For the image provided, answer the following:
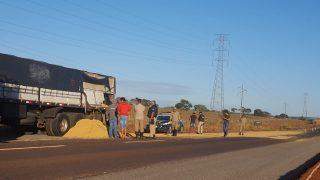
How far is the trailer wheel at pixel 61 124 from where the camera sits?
24594mm

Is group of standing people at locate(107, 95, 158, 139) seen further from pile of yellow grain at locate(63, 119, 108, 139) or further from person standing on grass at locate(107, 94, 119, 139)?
pile of yellow grain at locate(63, 119, 108, 139)

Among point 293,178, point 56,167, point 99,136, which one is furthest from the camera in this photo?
point 99,136

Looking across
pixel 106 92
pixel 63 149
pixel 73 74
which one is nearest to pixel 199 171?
pixel 63 149

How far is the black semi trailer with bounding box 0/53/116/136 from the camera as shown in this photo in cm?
2211

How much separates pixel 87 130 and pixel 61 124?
1232 mm

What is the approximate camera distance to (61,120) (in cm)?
2498

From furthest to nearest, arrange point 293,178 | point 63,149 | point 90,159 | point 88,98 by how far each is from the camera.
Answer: point 88,98, point 63,149, point 90,159, point 293,178

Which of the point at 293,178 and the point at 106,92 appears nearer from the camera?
the point at 293,178

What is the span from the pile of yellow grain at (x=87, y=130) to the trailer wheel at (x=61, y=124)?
11.7 inches

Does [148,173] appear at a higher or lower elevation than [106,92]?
lower

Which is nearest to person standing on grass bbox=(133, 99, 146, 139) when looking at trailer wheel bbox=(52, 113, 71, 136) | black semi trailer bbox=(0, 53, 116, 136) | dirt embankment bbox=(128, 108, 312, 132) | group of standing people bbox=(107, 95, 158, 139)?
group of standing people bbox=(107, 95, 158, 139)

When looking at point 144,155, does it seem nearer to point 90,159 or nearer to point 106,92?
point 90,159

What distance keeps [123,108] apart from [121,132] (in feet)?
3.61

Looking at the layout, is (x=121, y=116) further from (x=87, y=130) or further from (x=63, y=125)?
(x=63, y=125)
